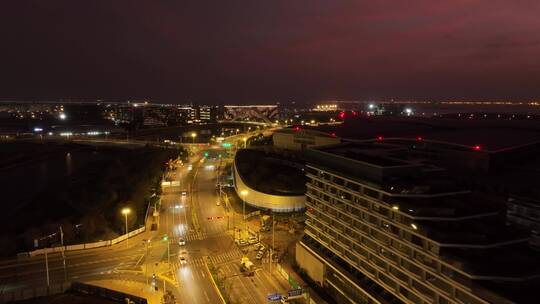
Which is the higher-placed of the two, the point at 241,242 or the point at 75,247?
the point at 75,247

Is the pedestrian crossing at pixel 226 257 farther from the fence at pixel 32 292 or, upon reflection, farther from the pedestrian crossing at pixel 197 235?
the fence at pixel 32 292

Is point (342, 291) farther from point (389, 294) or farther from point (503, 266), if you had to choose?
point (503, 266)

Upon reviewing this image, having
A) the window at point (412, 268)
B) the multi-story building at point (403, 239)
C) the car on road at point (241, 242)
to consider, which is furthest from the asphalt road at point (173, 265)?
the window at point (412, 268)

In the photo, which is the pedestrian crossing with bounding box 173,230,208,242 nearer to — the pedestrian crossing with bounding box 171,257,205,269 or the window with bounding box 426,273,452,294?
the pedestrian crossing with bounding box 171,257,205,269

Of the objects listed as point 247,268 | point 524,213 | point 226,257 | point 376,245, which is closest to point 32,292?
point 226,257

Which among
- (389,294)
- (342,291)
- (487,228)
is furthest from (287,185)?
(487,228)

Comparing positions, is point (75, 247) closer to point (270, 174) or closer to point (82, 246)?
point (82, 246)
